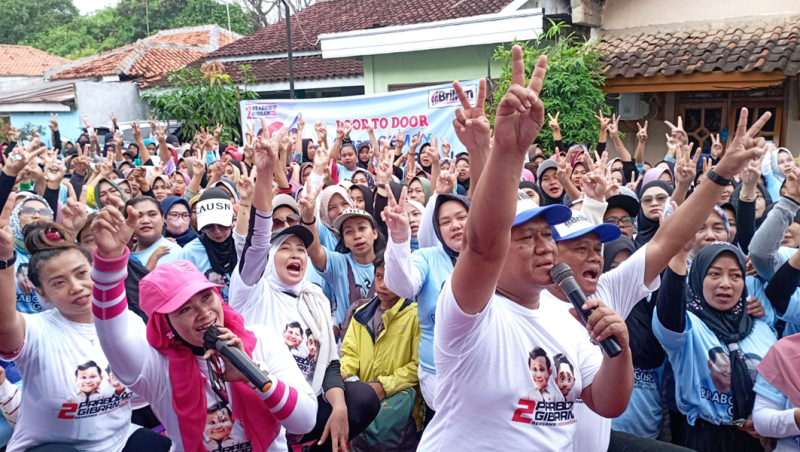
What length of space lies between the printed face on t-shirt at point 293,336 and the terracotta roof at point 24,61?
36.5 metres

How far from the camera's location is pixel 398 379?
3477 millimetres

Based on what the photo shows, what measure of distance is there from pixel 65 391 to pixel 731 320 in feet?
10.3

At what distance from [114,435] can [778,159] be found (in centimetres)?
658

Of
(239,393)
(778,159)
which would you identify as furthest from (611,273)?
(778,159)

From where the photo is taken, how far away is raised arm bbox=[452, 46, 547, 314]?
1587 mm

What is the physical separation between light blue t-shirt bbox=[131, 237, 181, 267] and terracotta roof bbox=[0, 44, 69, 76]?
3454 centimetres

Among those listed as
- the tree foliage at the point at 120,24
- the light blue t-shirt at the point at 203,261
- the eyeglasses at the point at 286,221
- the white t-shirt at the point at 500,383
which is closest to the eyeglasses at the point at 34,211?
the light blue t-shirt at the point at 203,261

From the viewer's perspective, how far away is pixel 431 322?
3432 mm

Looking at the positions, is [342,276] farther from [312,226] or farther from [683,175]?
[683,175]

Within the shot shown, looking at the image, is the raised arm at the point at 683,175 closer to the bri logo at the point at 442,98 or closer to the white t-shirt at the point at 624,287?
the white t-shirt at the point at 624,287

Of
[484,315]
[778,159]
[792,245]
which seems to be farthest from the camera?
[778,159]

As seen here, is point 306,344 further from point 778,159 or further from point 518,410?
point 778,159

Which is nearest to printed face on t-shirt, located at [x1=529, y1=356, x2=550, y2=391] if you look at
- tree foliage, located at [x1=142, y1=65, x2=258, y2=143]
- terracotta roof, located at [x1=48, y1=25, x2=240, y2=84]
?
tree foliage, located at [x1=142, y1=65, x2=258, y2=143]

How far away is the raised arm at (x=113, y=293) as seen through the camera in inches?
88.5
